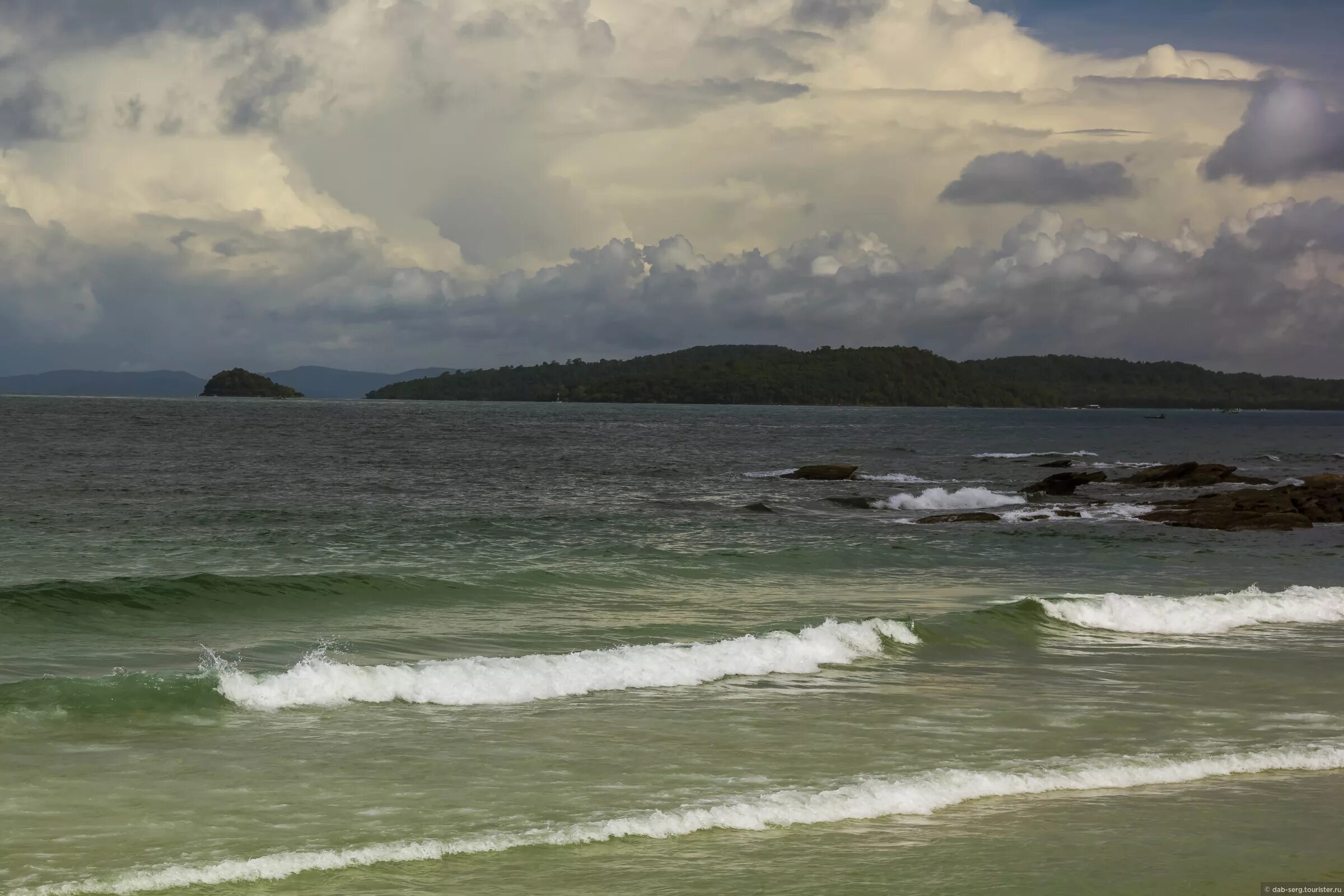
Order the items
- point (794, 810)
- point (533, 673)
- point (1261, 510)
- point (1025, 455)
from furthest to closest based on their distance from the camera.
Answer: point (1025, 455) → point (1261, 510) → point (533, 673) → point (794, 810)

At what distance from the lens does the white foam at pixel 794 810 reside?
8523 millimetres

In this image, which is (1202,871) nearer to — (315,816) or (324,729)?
(315,816)

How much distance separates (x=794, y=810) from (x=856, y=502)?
3830 centimetres

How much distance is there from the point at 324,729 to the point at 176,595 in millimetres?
11022

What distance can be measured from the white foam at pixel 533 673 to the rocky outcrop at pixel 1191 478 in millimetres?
45093

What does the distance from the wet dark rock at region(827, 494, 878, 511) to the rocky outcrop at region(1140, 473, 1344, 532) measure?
10772 millimetres

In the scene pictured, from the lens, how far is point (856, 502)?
4784 centimetres

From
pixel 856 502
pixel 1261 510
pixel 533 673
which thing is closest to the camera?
pixel 533 673

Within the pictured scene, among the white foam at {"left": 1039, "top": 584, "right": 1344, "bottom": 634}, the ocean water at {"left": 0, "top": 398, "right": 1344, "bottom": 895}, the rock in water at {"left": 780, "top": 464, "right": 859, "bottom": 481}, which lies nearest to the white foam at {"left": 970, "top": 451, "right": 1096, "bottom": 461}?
the rock in water at {"left": 780, "top": 464, "right": 859, "bottom": 481}

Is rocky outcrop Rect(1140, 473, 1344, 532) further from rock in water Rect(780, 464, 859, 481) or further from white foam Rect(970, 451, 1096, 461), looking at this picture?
white foam Rect(970, 451, 1096, 461)

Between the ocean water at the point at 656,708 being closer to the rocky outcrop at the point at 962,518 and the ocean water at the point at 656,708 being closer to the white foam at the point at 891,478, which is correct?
the rocky outcrop at the point at 962,518

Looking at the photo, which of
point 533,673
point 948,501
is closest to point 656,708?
point 533,673

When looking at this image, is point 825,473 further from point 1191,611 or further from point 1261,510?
point 1191,611

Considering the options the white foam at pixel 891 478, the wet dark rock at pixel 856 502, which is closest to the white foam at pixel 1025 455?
the white foam at pixel 891 478
